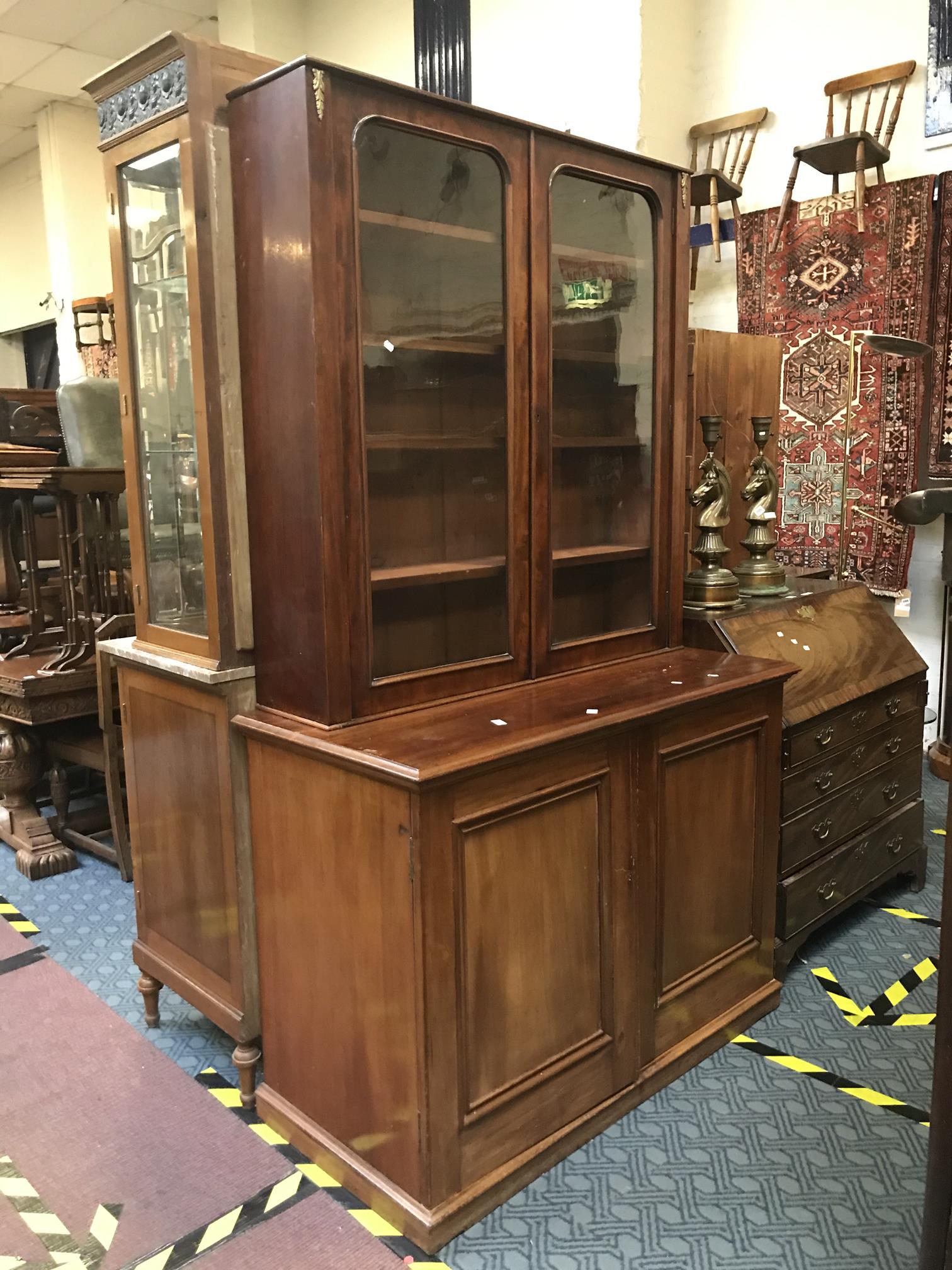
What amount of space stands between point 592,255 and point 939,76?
95.1 inches

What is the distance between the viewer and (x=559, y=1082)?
198 centimetres

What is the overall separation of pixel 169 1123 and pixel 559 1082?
0.84 m

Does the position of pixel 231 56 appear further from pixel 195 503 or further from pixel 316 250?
pixel 195 503

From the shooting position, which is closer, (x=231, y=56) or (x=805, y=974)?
(x=231, y=56)

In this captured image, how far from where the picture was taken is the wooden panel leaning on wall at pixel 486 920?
1732 mm

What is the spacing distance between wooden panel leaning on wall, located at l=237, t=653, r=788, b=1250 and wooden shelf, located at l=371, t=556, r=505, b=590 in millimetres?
270

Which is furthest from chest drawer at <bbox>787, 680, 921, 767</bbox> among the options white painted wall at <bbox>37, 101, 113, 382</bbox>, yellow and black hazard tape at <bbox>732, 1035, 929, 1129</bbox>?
white painted wall at <bbox>37, 101, 113, 382</bbox>

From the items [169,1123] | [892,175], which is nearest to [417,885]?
[169,1123]

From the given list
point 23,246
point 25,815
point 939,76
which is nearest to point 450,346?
point 25,815

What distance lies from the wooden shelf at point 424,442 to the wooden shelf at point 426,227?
1.31 feet

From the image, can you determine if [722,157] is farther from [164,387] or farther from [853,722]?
[164,387]

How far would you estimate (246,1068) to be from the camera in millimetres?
2139

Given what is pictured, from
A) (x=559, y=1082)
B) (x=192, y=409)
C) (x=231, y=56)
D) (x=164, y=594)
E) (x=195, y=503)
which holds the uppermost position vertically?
(x=231, y=56)

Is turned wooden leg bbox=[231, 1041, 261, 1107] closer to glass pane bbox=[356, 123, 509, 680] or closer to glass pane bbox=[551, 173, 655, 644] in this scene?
glass pane bbox=[356, 123, 509, 680]
